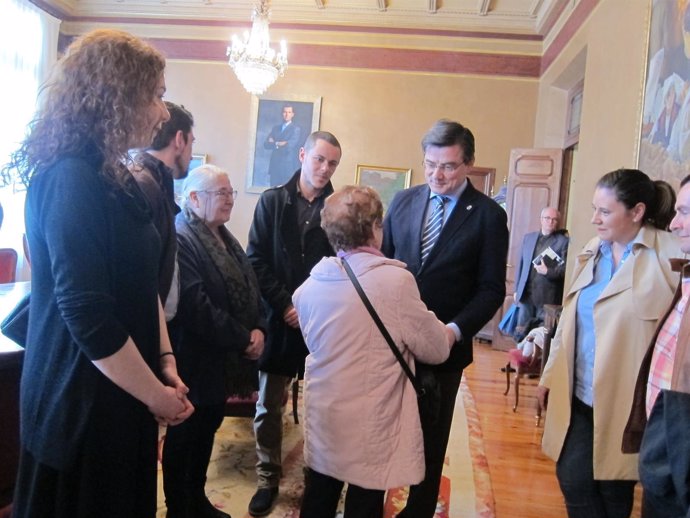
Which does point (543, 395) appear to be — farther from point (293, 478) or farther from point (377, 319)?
point (293, 478)

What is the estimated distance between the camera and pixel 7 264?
12.8ft

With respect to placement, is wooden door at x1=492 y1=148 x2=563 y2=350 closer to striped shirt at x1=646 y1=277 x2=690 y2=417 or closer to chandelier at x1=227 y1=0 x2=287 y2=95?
chandelier at x1=227 y1=0 x2=287 y2=95

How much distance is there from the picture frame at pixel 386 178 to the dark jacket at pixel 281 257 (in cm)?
477

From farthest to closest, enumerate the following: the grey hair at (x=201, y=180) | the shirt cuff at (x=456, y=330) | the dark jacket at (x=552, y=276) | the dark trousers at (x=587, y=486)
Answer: the dark jacket at (x=552, y=276) < the grey hair at (x=201, y=180) < the shirt cuff at (x=456, y=330) < the dark trousers at (x=587, y=486)

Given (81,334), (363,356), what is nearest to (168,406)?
(81,334)

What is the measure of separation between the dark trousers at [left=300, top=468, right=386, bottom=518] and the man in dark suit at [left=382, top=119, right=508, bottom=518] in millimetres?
359

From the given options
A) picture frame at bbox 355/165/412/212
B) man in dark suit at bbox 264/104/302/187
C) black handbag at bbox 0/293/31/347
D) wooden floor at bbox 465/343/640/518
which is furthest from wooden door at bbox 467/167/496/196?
black handbag at bbox 0/293/31/347

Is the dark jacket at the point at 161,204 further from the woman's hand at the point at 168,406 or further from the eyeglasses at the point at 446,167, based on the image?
the eyeglasses at the point at 446,167

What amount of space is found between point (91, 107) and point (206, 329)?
1061mm

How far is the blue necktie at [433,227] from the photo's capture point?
2.05 m

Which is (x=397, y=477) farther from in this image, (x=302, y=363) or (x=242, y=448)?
(x=242, y=448)

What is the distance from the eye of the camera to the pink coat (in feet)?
5.31

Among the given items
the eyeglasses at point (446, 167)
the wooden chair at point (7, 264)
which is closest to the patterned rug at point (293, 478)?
the eyeglasses at point (446, 167)

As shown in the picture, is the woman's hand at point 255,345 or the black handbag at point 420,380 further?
the woman's hand at point 255,345
